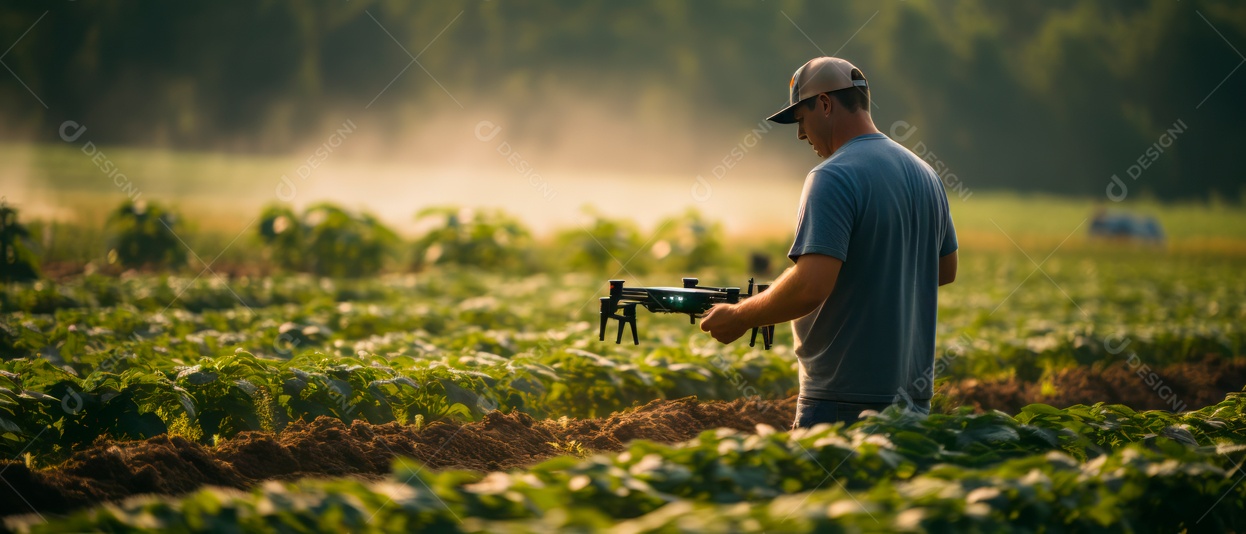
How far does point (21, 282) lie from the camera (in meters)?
11.0

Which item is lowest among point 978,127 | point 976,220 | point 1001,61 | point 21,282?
point 21,282

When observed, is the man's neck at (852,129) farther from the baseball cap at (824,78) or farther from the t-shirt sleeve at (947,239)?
the t-shirt sleeve at (947,239)

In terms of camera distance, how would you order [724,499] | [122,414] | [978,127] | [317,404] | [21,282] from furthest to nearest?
[978,127]
[21,282]
[317,404]
[122,414]
[724,499]

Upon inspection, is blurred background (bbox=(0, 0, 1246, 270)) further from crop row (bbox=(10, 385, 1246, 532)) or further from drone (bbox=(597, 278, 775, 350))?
crop row (bbox=(10, 385, 1246, 532))

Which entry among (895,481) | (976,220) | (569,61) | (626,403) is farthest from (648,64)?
(895,481)

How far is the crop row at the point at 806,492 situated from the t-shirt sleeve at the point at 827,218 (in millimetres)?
634

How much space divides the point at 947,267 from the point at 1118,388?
480 cm

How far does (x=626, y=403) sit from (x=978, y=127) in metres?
41.5

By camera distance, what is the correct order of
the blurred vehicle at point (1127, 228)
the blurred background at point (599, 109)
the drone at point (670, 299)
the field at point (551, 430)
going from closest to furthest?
the field at point (551, 430)
the drone at point (670, 299)
the blurred background at point (599, 109)
the blurred vehicle at point (1127, 228)

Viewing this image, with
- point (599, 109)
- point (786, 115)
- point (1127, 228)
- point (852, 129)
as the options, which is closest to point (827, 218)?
point (852, 129)

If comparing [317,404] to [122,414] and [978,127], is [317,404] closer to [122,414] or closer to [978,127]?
[122,414]

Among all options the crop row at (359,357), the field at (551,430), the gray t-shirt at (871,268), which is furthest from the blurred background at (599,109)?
the gray t-shirt at (871,268)

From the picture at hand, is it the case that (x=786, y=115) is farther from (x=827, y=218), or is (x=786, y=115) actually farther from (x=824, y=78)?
(x=827, y=218)

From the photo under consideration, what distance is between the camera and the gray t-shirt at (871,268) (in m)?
3.50
